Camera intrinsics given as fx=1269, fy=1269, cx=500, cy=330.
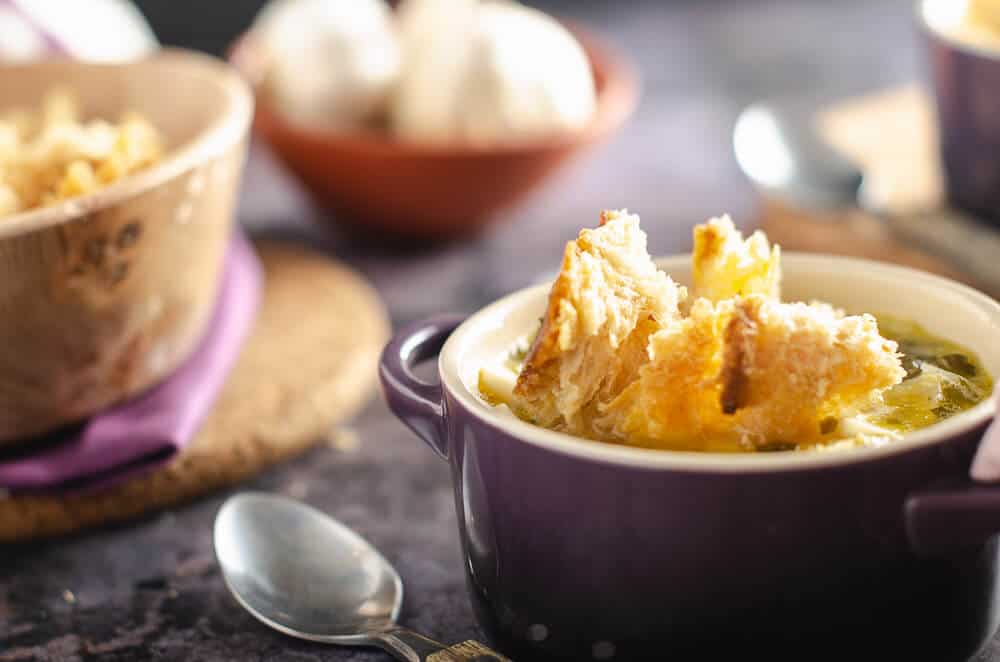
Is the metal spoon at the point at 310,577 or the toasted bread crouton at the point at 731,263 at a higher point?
the toasted bread crouton at the point at 731,263

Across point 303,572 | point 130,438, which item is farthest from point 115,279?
point 303,572

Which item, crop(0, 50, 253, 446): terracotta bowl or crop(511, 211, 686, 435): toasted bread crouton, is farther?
crop(0, 50, 253, 446): terracotta bowl

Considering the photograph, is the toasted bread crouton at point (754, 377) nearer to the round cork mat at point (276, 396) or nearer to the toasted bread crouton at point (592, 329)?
the toasted bread crouton at point (592, 329)

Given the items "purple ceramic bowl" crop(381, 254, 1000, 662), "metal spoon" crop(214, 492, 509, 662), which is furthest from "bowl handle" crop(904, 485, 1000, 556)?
"metal spoon" crop(214, 492, 509, 662)

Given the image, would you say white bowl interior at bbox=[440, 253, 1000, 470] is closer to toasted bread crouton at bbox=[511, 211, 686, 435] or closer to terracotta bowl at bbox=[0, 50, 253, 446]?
toasted bread crouton at bbox=[511, 211, 686, 435]

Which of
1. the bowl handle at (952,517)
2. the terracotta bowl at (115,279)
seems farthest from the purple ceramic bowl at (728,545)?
the terracotta bowl at (115,279)

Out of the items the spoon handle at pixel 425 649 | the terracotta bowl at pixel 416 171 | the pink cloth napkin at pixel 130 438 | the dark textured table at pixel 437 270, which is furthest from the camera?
the terracotta bowl at pixel 416 171

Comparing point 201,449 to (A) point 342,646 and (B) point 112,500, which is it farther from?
(A) point 342,646

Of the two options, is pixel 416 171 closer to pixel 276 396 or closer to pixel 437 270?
pixel 437 270
